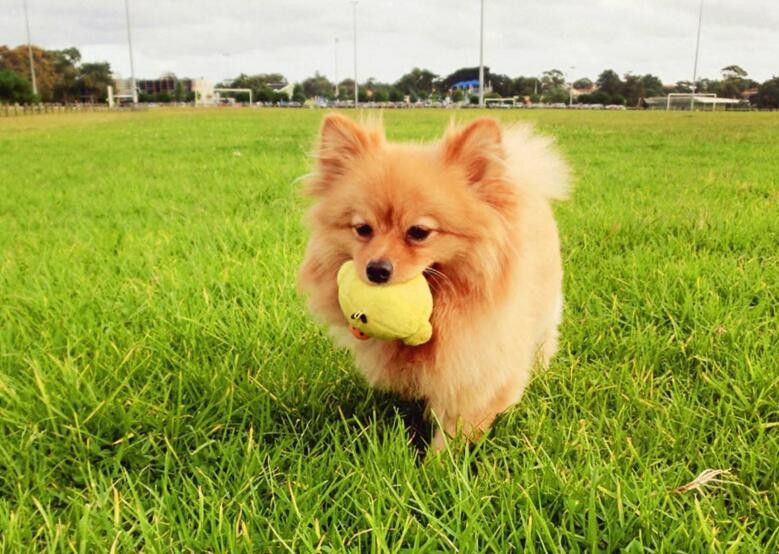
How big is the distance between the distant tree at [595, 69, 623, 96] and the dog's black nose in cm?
9580

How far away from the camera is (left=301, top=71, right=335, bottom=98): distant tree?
107312mm

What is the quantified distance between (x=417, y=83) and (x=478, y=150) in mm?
105461

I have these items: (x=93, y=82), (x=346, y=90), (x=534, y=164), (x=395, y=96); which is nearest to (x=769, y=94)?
(x=395, y=96)

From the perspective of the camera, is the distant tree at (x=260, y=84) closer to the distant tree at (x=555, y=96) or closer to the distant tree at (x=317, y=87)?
the distant tree at (x=317, y=87)

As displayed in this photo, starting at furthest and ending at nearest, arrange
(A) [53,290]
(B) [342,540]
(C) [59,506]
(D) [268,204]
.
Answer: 1. (D) [268,204]
2. (A) [53,290]
3. (C) [59,506]
4. (B) [342,540]

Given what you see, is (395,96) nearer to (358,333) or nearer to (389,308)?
(358,333)

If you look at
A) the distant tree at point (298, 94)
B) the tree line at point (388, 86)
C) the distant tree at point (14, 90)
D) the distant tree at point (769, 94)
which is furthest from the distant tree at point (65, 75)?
the distant tree at point (769, 94)

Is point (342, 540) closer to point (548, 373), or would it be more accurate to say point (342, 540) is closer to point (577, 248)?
point (548, 373)

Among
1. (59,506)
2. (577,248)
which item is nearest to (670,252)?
(577,248)

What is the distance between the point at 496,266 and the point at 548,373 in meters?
0.73

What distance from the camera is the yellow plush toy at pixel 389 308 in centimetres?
189

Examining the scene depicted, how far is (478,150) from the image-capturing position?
210 centimetres

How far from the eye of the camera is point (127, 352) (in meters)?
2.46

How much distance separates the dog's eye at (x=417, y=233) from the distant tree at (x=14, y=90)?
61.6 metres
